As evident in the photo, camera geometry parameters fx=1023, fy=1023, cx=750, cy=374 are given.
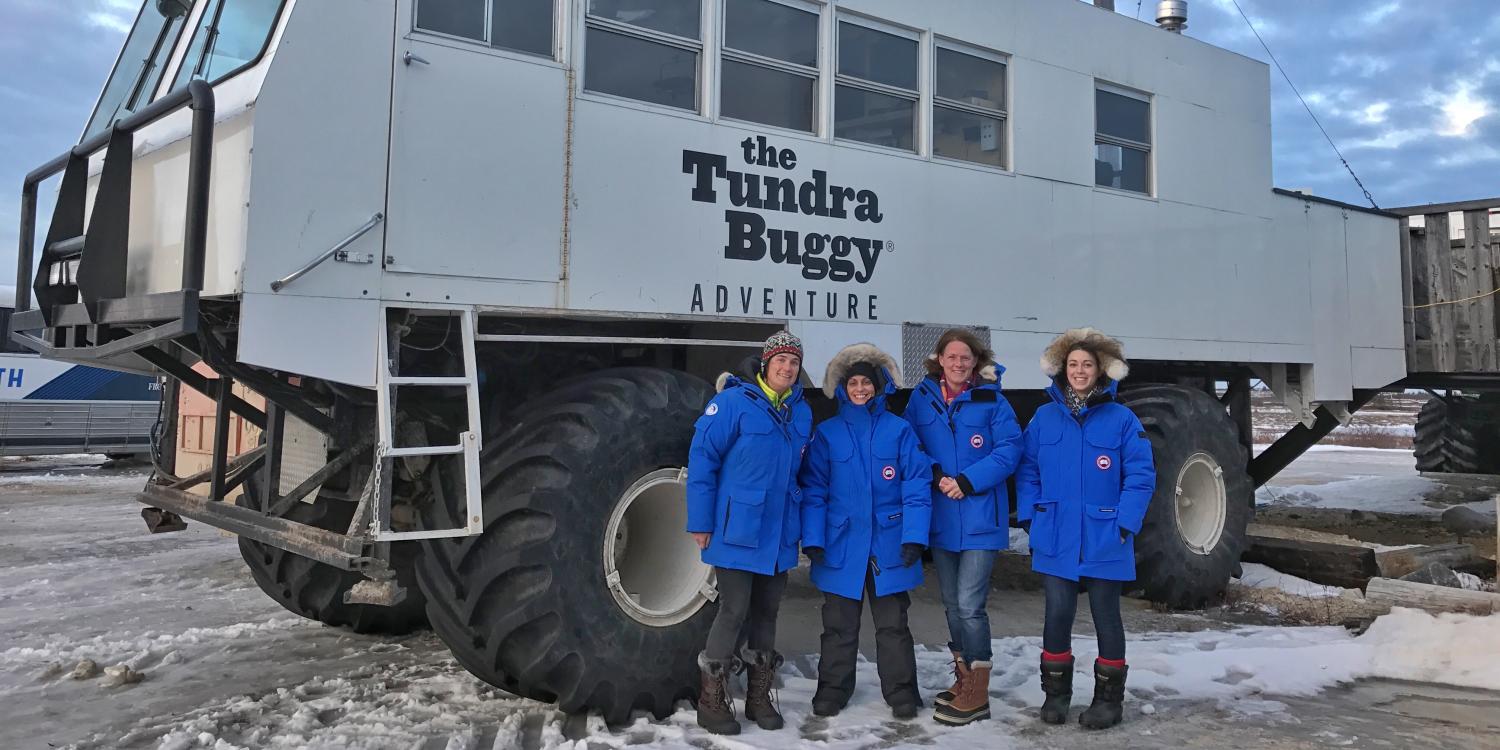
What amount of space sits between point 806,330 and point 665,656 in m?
1.85

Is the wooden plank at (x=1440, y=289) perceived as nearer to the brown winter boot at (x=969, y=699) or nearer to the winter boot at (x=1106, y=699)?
the winter boot at (x=1106, y=699)

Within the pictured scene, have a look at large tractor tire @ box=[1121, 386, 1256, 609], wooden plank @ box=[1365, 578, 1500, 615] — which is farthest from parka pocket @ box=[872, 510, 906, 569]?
wooden plank @ box=[1365, 578, 1500, 615]

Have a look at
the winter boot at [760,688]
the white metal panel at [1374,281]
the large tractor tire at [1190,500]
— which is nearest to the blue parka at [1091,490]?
the winter boot at [760,688]

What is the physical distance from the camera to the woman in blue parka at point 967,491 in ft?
14.7

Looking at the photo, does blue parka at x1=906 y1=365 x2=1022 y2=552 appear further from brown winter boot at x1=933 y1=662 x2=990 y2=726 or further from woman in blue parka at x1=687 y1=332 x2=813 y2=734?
woman in blue parka at x1=687 y1=332 x2=813 y2=734

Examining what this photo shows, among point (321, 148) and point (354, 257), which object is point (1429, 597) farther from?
point (321, 148)

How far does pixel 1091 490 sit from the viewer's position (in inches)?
175

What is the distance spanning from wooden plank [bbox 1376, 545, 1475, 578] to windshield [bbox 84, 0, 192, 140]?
8.19 metres

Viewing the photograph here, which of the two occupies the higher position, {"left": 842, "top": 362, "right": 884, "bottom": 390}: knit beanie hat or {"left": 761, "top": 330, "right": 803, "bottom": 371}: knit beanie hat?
{"left": 761, "top": 330, "right": 803, "bottom": 371}: knit beanie hat

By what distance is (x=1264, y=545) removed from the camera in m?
→ 7.96

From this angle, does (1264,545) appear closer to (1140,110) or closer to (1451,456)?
(1140,110)

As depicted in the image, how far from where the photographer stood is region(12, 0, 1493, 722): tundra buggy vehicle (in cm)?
406

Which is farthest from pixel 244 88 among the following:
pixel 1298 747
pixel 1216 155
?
pixel 1216 155

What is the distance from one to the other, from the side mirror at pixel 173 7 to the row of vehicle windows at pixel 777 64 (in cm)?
181
